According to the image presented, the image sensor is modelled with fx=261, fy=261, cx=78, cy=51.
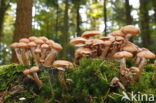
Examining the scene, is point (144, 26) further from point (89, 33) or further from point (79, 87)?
point (79, 87)

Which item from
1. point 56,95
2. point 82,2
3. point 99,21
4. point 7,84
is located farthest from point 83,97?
point 99,21

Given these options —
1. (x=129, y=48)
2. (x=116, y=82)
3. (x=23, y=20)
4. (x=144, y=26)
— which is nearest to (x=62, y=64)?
(x=116, y=82)

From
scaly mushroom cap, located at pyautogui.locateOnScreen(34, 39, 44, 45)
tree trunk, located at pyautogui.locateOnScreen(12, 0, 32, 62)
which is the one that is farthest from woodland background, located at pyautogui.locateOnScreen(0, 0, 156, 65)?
scaly mushroom cap, located at pyautogui.locateOnScreen(34, 39, 44, 45)

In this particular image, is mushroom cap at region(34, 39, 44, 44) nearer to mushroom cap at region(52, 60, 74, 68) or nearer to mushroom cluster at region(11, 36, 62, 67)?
mushroom cluster at region(11, 36, 62, 67)

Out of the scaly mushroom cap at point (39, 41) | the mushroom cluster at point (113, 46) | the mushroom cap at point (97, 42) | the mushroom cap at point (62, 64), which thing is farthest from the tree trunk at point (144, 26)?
the mushroom cap at point (62, 64)

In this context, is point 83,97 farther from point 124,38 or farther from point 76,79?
point 124,38

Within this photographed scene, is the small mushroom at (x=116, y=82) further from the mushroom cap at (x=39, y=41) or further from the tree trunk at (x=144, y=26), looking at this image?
the tree trunk at (x=144, y=26)
